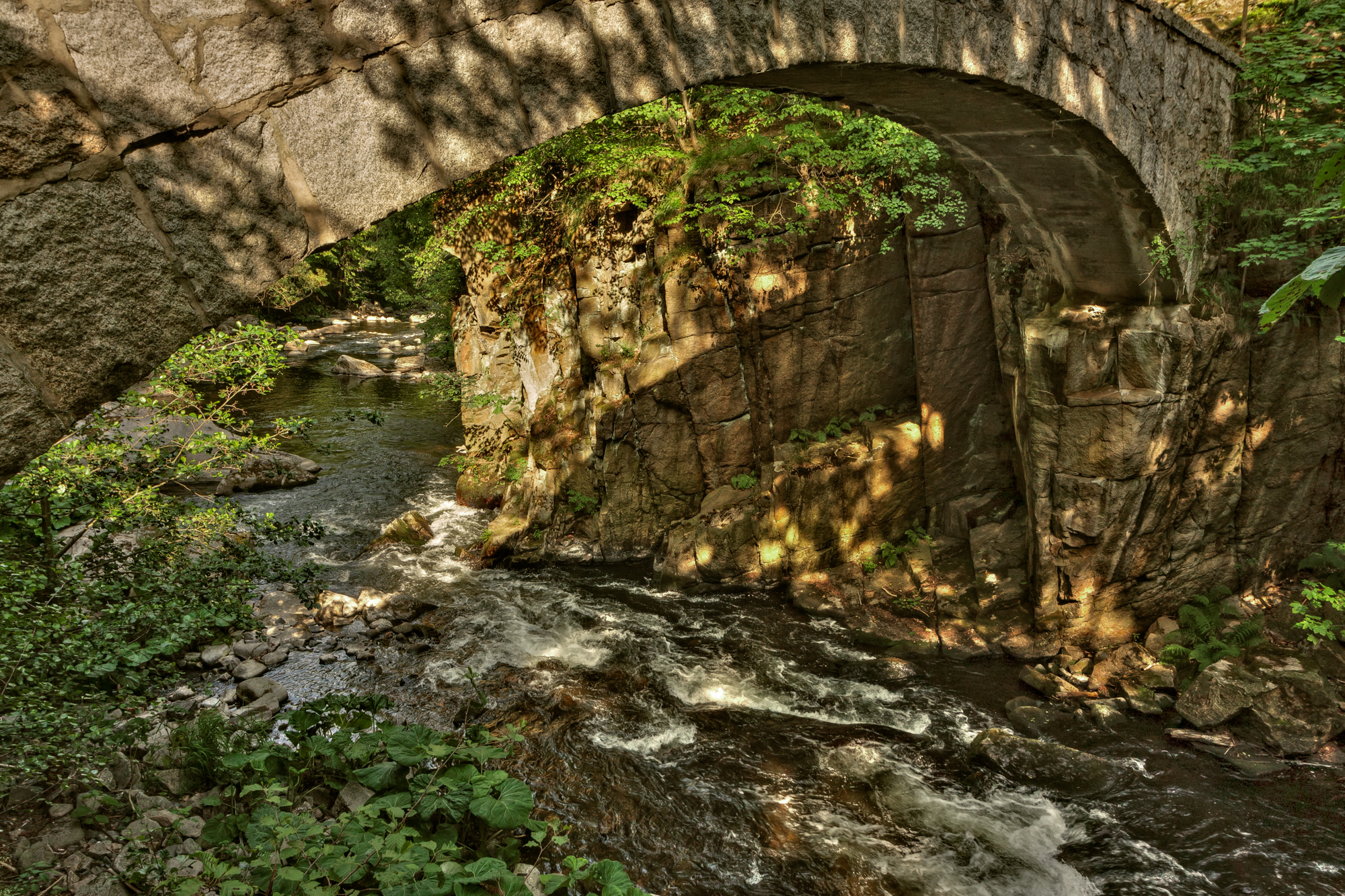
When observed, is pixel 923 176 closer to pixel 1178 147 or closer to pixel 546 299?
pixel 1178 147

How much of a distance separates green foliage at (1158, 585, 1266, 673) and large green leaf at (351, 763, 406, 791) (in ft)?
22.9

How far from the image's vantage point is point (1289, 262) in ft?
22.8

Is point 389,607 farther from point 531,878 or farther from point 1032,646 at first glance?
point 1032,646

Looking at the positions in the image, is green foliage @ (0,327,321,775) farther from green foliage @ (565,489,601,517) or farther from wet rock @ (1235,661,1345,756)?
wet rock @ (1235,661,1345,756)

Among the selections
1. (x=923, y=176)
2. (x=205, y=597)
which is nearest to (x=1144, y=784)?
(x=923, y=176)

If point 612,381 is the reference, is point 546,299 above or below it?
above

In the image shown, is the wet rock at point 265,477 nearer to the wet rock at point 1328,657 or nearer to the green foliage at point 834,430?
the green foliage at point 834,430

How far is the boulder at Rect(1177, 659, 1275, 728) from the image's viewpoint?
6363 mm

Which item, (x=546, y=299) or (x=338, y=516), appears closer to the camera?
(x=546, y=299)

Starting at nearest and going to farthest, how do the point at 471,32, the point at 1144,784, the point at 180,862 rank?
1. the point at 471,32
2. the point at 180,862
3. the point at 1144,784

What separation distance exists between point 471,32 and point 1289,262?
804 centimetres

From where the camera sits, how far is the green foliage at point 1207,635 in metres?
6.90

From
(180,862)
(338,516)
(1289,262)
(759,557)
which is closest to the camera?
(180,862)

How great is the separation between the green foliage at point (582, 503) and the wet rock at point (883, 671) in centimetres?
399
